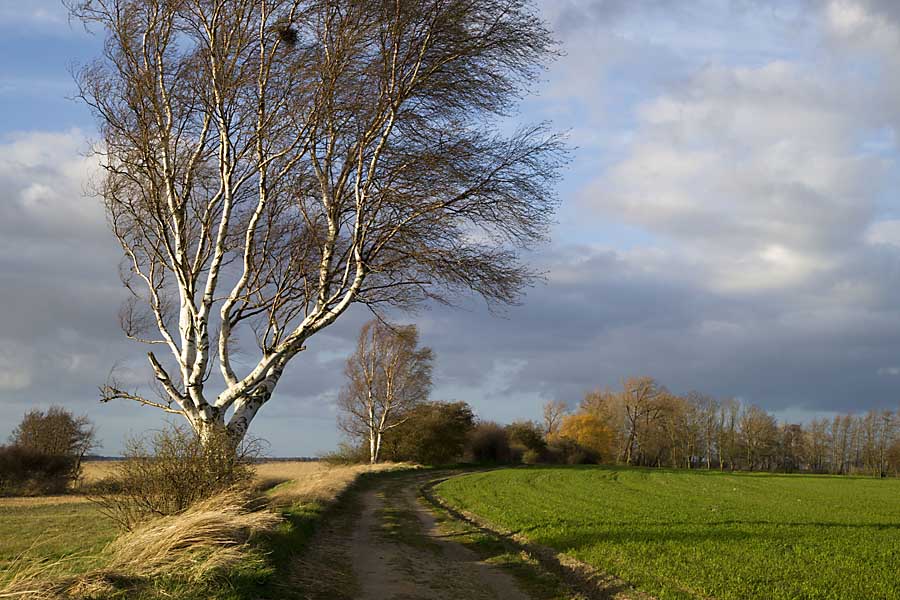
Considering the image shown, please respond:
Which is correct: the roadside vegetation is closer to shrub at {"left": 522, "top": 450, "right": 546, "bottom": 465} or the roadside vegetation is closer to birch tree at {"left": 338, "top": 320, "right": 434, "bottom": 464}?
birch tree at {"left": 338, "top": 320, "right": 434, "bottom": 464}

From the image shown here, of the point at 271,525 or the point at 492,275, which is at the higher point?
the point at 492,275

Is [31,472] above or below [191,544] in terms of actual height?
below

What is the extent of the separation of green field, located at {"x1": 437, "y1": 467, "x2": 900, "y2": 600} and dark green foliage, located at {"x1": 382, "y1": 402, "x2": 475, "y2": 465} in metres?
33.6

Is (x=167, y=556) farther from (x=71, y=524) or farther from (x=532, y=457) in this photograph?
(x=532, y=457)

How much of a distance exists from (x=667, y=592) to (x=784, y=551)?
615 centimetres

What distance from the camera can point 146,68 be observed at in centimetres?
1251

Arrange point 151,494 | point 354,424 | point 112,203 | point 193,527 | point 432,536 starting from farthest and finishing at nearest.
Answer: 1. point 354,424
2. point 432,536
3. point 112,203
4. point 151,494
5. point 193,527

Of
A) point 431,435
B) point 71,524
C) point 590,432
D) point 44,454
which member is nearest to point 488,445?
point 431,435

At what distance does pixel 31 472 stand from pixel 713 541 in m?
42.7

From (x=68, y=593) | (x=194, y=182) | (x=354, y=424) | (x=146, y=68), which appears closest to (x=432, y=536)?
(x=194, y=182)

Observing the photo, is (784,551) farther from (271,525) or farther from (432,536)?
(271,525)

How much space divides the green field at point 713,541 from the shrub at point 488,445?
48.7m

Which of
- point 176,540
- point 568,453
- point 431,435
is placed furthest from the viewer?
point 568,453

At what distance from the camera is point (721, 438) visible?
109188mm
